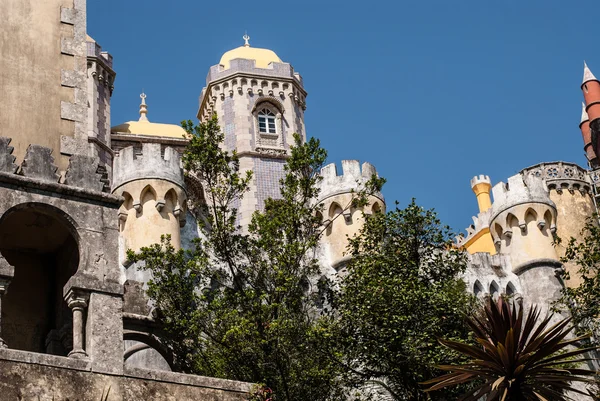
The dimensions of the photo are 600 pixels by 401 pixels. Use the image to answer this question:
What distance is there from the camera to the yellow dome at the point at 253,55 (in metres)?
49.6

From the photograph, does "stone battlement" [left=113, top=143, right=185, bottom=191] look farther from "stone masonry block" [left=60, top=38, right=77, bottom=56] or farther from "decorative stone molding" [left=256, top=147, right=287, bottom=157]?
"decorative stone molding" [left=256, top=147, right=287, bottom=157]

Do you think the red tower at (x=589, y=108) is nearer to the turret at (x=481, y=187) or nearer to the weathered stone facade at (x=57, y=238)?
the turret at (x=481, y=187)

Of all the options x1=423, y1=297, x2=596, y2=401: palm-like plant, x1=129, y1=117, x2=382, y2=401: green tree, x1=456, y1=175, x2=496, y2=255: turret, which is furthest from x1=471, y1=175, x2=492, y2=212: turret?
x1=423, y1=297, x2=596, y2=401: palm-like plant

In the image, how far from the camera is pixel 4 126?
1681cm

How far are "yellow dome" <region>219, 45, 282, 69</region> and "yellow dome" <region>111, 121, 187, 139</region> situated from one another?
4.01 metres

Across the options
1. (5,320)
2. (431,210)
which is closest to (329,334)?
(431,210)

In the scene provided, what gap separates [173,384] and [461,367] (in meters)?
5.79

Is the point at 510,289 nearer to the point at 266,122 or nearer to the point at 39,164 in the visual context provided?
the point at 266,122

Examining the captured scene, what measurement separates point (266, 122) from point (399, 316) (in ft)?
89.7

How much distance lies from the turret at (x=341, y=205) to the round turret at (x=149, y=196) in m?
4.53

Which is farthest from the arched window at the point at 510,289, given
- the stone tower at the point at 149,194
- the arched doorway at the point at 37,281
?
the arched doorway at the point at 37,281

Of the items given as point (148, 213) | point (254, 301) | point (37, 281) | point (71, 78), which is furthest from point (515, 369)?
point (148, 213)

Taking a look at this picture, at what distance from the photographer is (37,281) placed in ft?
58.1

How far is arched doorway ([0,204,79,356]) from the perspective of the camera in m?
17.0
